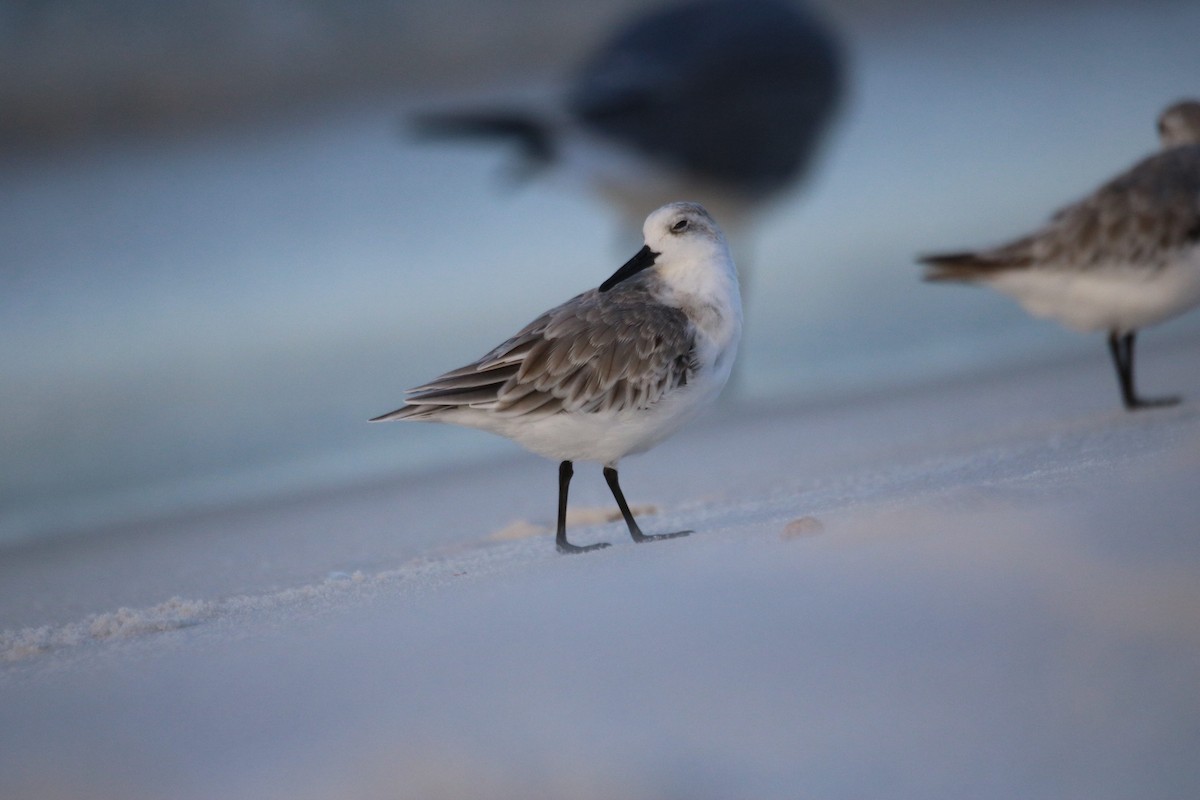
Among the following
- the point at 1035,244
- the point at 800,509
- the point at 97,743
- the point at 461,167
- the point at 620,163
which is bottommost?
the point at 97,743

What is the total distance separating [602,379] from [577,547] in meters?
0.38

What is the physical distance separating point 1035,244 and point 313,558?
2360 millimetres

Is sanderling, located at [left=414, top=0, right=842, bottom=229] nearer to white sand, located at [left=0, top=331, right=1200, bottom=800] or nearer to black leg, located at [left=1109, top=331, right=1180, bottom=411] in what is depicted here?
black leg, located at [left=1109, top=331, right=1180, bottom=411]

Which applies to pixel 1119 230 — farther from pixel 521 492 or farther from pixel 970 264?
pixel 521 492

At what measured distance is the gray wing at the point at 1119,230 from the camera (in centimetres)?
433

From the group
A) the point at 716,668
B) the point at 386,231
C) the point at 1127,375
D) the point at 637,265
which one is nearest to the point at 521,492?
the point at 637,265

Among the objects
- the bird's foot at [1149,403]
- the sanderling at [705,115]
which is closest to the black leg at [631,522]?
the bird's foot at [1149,403]

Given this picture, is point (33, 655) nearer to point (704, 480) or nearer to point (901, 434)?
point (704, 480)

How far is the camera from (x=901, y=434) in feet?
15.0

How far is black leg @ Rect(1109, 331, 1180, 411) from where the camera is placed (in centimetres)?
427

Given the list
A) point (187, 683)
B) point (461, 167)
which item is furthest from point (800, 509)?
point (461, 167)

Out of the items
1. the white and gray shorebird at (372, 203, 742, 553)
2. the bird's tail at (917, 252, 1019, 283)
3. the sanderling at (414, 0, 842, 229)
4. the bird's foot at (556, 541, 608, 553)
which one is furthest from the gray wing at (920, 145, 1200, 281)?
the sanderling at (414, 0, 842, 229)

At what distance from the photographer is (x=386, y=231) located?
9.34m

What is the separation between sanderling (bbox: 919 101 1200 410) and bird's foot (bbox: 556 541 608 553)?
1737mm
